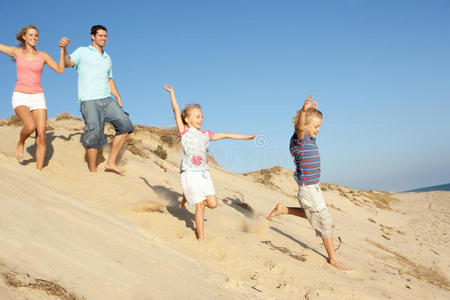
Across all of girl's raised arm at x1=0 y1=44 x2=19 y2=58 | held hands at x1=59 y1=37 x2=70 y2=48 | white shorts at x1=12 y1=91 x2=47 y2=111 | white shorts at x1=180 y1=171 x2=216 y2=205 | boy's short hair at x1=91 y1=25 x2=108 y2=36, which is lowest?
white shorts at x1=180 y1=171 x2=216 y2=205

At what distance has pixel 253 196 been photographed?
868cm

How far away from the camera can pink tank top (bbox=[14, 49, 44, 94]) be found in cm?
441

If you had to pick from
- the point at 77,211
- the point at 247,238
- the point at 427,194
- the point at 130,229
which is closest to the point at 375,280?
the point at 247,238

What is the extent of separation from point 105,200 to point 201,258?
64.7 inches

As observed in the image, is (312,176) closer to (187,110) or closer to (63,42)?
(187,110)

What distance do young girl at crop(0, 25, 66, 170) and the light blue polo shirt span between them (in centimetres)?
31

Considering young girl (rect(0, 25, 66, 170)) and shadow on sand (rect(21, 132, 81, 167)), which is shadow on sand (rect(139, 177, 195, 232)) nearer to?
shadow on sand (rect(21, 132, 81, 167))

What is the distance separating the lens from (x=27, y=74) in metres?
4.43

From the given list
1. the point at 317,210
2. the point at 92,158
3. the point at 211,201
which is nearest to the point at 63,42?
the point at 92,158

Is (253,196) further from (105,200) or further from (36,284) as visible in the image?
(36,284)

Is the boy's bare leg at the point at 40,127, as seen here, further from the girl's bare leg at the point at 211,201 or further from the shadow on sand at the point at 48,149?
the girl's bare leg at the point at 211,201

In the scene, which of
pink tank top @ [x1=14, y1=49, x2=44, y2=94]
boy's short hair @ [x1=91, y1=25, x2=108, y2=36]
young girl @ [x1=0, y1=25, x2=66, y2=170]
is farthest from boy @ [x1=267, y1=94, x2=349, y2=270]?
pink tank top @ [x1=14, y1=49, x2=44, y2=94]

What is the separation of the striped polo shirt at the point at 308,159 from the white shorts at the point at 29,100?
11.3ft

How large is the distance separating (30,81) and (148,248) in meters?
2.97
